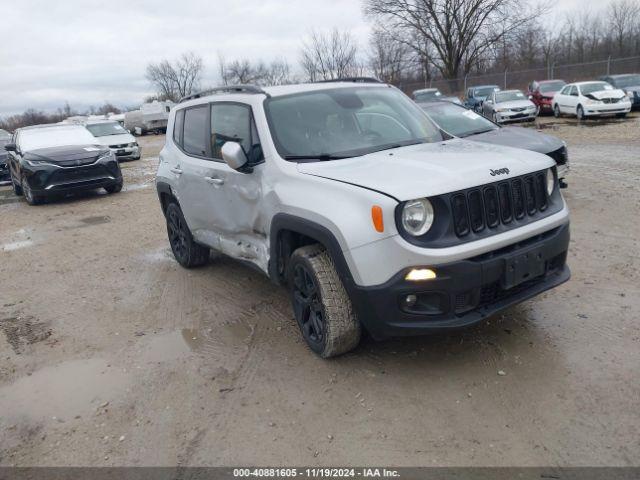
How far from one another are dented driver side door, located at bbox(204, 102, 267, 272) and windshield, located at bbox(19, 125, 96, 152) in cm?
871

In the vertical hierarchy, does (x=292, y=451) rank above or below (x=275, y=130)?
below

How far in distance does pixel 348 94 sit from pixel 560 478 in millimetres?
3268

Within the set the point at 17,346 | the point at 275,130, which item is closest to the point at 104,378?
the point at 17,346

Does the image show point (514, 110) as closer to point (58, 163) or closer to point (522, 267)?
point (58, 163)

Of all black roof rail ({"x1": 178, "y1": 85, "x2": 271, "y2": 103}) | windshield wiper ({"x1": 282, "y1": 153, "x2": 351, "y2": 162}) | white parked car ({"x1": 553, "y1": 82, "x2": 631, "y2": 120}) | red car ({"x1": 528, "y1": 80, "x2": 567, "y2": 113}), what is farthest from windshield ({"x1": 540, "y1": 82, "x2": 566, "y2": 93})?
windshield wiper ({"x1": 282, "y1": 153, "x2": 351, "y2": 162})

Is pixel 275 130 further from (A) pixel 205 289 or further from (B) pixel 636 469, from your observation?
(B) pixel 636 469

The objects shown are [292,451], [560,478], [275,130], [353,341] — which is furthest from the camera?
[275,130]

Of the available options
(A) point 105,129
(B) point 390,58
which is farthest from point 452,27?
(A) point 105,129

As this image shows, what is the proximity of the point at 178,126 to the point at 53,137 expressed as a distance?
8.24 metres

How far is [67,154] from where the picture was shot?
11.6m

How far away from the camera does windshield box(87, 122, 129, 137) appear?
20.7 metres

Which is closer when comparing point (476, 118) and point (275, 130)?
point (275, 130)

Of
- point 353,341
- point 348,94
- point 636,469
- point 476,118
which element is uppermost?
point 348,94

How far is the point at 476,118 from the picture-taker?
822 centimetres
